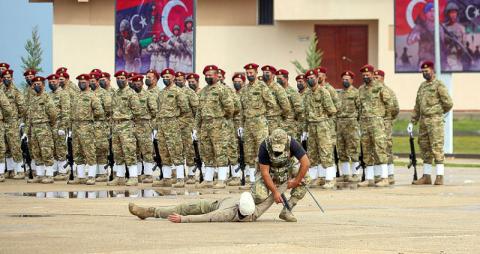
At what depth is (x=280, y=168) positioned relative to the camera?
18.5 m

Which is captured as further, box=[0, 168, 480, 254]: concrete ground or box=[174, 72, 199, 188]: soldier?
box=[174, 72, 199, 188]: soldier

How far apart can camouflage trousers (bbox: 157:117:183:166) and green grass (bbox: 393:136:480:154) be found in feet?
60.4

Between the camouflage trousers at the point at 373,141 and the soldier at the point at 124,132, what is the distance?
4244mm

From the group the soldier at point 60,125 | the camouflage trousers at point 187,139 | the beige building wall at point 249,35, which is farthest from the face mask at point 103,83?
the beige building wall at point 249,35

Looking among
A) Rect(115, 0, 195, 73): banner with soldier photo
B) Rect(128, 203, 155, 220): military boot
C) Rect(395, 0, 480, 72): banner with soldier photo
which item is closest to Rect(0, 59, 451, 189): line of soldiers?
Rect(115, 0, 195, 73): banner with soldier photo

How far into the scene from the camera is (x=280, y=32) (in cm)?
6712

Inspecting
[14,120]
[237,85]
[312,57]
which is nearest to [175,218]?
[237,85]

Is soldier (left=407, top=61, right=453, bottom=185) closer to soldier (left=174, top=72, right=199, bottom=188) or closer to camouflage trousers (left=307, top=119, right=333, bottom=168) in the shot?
camouflage trousers (left=307, top=119, right=333, bottom=168)

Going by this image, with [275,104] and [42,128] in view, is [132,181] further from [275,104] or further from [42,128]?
[275,104]

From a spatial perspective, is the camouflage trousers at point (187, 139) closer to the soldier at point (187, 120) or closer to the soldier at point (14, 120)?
the soldier at point (187, 120)

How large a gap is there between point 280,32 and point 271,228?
164 feet

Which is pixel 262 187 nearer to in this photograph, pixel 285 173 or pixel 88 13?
pixel 285 173

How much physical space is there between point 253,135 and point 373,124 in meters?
2.21

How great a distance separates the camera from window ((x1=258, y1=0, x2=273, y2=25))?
221 ft
